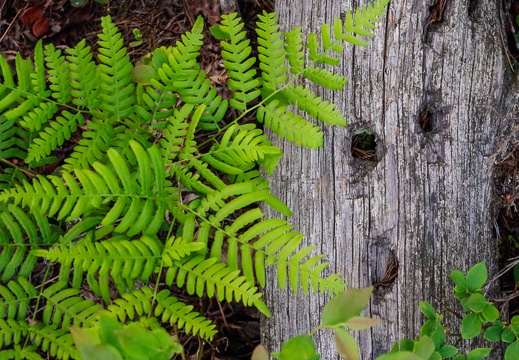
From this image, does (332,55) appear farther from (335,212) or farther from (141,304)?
(141,304)

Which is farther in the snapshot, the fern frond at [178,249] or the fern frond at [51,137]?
the fern frond at [51,137]

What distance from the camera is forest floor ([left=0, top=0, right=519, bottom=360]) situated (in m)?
3.64

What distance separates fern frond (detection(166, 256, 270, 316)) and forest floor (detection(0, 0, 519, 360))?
938 millimetres

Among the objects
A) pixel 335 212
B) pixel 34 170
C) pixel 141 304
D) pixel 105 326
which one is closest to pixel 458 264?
pixel 335 212

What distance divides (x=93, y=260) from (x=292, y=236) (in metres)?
1.07

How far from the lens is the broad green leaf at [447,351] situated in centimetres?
249

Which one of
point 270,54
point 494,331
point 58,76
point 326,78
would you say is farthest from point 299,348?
point 58,76

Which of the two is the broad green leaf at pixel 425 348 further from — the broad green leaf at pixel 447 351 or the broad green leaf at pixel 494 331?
the broad green leaf at pixel 494 331

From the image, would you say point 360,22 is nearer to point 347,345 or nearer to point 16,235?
point 347,345

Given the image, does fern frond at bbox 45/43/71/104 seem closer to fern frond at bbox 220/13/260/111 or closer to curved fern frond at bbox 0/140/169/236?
curved fern frond at bbox 0/140/169/236

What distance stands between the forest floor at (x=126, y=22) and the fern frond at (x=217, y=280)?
0.97 m

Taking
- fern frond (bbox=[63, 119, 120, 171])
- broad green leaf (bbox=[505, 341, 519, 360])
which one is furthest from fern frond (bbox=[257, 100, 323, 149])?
broad green leaf (bbox=[505, 341, 519, 360])

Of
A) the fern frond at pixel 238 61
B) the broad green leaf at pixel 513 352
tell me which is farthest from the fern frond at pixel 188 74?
the broad green leaf at pixel 513 352

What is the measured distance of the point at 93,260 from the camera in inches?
106
